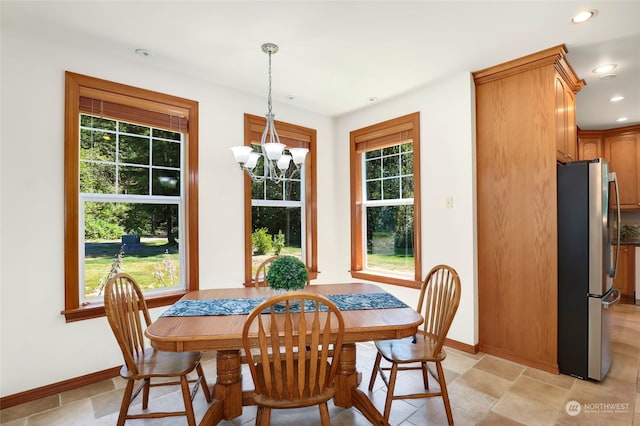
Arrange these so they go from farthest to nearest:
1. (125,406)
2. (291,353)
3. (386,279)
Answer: (386,279) → (125,406) → (291,353)

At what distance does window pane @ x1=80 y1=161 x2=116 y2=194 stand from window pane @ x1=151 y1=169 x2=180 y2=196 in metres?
0.33

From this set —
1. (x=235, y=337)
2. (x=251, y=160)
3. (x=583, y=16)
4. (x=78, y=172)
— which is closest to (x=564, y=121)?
(x=583, y=16)

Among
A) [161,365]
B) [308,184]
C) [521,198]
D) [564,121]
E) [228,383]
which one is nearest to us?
[161,365]

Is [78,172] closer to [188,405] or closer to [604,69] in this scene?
[188,405]

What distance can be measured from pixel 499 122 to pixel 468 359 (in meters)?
2.17

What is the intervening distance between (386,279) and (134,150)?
293 centimetres

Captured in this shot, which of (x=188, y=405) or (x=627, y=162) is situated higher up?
(x=627, y=162)

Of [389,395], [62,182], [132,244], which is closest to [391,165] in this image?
[389,395]

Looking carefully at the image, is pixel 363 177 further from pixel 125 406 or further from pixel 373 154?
pixel 125 406

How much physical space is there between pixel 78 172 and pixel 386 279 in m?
3.16

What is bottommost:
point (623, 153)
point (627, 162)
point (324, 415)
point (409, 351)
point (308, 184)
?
point (324, 415)

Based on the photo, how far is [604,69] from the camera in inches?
120

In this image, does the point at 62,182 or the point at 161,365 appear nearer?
the point at 161,365

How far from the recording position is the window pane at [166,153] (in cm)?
308
